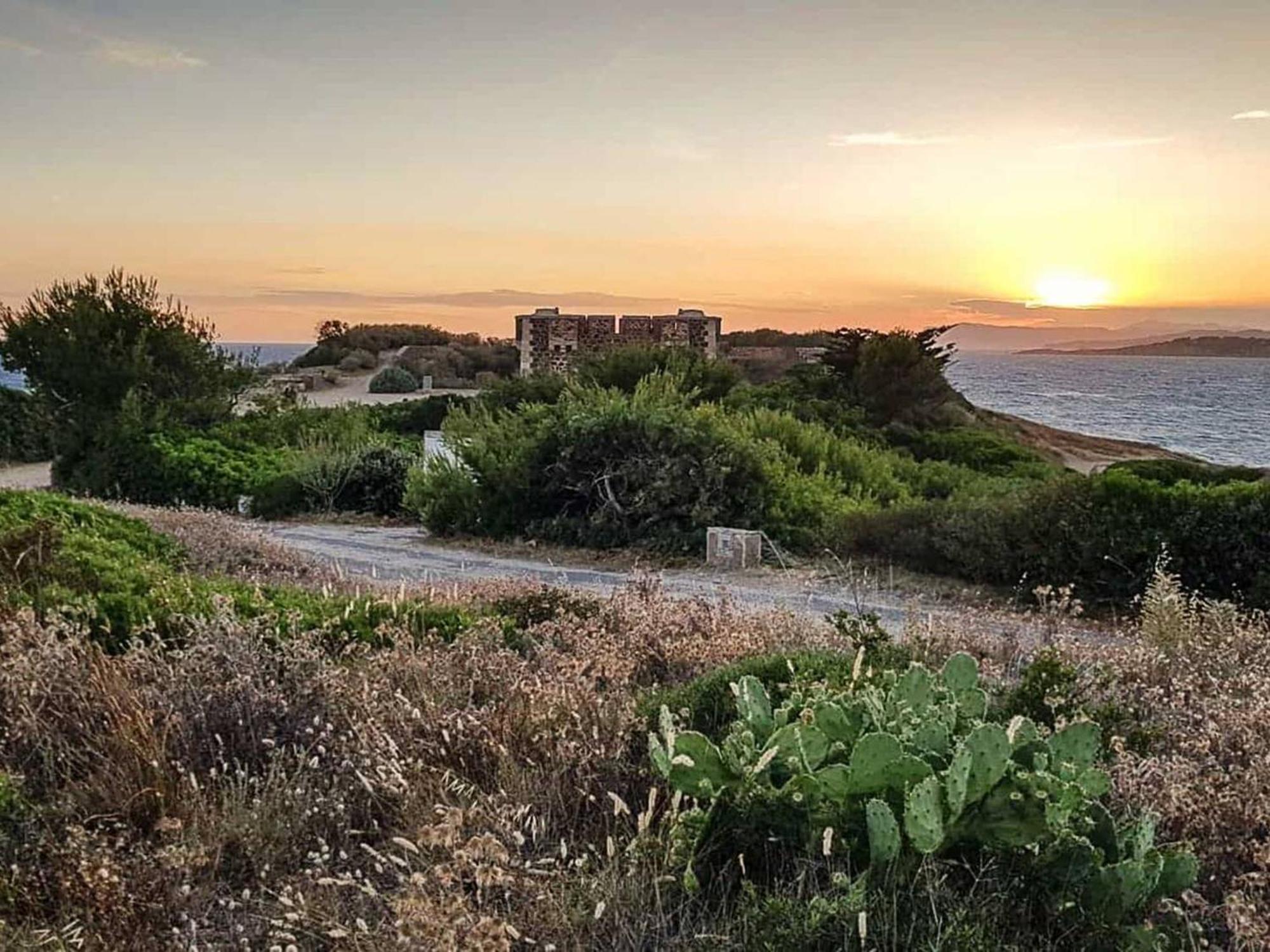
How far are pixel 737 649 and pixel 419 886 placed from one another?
2.86 meters

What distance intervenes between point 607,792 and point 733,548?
24.3 ft

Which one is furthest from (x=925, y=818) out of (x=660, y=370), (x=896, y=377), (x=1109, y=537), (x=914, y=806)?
(x=896, y=377)

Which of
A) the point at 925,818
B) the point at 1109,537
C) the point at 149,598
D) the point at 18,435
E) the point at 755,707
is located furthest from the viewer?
the point at 18,435

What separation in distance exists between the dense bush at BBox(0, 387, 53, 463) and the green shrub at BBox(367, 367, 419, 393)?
13647 millimetres

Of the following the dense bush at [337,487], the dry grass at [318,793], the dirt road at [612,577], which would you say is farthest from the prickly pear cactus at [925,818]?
the dense bush at [337,487]

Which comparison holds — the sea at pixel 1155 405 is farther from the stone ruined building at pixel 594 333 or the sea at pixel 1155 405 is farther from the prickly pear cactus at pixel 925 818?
the prickly pear cactus at pixel 925 818

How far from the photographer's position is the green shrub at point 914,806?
109 inches

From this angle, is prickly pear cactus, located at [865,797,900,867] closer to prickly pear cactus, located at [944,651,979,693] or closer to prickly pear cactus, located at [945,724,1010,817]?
prickly pear cactus, located at [945,724,1010,817]

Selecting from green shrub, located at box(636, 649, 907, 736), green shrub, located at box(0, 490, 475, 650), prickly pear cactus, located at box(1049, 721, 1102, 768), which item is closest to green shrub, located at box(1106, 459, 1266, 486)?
green shrub, located at box(636, 649, 907, 736)

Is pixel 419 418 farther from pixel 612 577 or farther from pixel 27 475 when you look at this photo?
pixel 612 577

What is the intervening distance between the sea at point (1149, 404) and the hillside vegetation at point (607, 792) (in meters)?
20.3

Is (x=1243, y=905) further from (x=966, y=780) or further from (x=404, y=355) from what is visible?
(x=404, y=355)

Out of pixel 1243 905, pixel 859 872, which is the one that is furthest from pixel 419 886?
pixel 1243 905

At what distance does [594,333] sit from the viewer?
1217 inches
